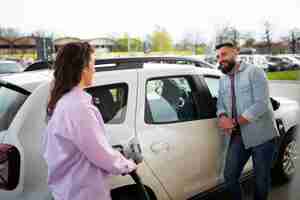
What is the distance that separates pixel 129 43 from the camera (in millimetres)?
25281

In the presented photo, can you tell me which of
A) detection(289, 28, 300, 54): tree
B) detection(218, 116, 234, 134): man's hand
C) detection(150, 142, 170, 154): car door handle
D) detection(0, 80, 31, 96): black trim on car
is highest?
detection(289, 28, 300, 54): tree

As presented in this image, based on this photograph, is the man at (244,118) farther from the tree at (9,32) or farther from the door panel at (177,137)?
the tree at (9,32)

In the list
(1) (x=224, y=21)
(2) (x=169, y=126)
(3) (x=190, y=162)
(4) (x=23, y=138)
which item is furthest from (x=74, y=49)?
(1) (x=224, y=21)

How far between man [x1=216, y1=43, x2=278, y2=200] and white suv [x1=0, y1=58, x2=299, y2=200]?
0.58 ft

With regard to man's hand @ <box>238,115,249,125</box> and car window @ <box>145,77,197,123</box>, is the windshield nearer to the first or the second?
car window @ <box>145,77,197,123</box>

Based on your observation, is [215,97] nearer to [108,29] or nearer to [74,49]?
[74,49]

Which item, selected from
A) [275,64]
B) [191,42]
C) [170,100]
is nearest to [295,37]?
[170,100]

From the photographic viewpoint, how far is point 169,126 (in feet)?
9.92

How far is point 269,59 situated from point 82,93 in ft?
65.4

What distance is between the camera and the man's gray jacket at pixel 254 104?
3117mm

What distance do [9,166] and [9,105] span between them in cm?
46

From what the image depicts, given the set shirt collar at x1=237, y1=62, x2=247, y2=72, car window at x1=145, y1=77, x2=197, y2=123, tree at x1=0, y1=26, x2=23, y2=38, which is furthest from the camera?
tree at x1=0, y1=26, x2=23, y2=38

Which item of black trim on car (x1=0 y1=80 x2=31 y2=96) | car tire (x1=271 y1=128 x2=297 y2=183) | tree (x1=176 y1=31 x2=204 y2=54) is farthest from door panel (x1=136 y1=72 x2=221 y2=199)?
tree (x1=176 y1=31 x2=204 y2=54)

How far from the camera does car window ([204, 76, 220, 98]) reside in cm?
367
